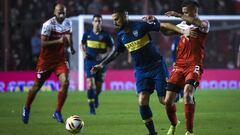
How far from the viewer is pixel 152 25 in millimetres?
11922

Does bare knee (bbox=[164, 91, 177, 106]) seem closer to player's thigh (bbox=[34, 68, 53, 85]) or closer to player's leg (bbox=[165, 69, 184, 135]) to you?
player's leg (bbox=[165, 69, 184, 135])

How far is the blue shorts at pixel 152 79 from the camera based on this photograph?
40.1 feet

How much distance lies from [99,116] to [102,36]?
10.6 feet

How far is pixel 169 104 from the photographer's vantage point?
1195cm

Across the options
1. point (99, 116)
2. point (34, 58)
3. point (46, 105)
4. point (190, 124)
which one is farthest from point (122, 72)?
point (190, 124)

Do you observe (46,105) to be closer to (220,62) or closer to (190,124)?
(190,124)

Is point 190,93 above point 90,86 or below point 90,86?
above

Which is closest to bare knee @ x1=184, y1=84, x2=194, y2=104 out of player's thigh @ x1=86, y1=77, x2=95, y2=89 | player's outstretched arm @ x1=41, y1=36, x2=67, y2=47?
player's outstretched arm @ x1=41, y1=36, x2=67, y2=47

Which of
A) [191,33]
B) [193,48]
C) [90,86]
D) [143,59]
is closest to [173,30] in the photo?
[191,33]

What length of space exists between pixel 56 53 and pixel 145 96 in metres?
3.57

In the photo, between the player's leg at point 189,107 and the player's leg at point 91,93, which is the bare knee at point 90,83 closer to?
the player's leg at point 91,93

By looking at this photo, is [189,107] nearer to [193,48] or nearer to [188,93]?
[188,93]

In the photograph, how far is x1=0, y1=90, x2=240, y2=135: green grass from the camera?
43.6ft

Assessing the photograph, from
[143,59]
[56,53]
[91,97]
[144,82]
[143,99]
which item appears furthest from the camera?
[91,97]
